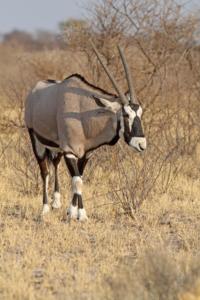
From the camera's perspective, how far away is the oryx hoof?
31.7 ft

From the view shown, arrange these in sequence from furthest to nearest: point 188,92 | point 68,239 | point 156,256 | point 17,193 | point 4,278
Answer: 1. point 188,92
2. point 17,193
3. point 68,239
4. point 4,278
5. point 156,256

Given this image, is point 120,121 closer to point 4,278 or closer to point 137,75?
point 4,278

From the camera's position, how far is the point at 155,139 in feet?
45.2

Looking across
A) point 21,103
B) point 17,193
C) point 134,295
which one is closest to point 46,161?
point 17,193

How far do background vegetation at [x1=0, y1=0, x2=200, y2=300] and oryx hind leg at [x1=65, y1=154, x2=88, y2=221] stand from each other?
0.58 feet

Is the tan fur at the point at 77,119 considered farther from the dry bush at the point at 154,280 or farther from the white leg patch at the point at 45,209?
the dry bush at the point at 154,280

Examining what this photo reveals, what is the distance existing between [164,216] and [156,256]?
3.93 metres

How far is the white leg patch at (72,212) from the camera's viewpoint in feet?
31.7

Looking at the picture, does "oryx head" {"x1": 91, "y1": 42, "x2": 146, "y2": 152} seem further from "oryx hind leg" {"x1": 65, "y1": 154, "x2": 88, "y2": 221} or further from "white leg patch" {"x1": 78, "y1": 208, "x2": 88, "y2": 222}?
"white leg patch" {"x1": 78, "y1": 208, "x2": 88, "y2": 222}

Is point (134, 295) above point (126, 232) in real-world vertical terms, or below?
above

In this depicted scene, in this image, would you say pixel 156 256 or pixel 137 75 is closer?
pixel 156 256

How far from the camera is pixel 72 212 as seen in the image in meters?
9.70

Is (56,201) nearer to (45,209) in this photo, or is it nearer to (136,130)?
(45,209)

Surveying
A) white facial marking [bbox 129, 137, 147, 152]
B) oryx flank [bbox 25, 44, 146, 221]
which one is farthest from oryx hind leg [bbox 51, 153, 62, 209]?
white facial marking [bbox 129, 137, 147, 152]
